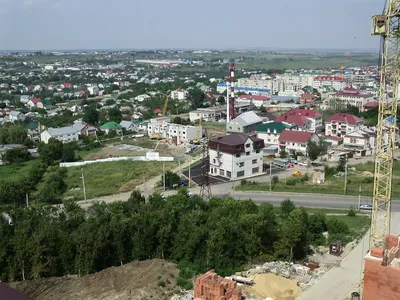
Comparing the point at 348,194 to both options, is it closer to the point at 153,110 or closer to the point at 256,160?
the point at 256,160

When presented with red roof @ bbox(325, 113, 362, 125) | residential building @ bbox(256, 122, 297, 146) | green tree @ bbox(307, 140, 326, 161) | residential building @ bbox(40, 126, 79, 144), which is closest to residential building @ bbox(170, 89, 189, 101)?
residential building @ bbox(40, 126, 79, 144)

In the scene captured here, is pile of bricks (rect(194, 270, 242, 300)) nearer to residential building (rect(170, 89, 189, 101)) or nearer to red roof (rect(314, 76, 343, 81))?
residential building (rect(170, 89, 189, 101))

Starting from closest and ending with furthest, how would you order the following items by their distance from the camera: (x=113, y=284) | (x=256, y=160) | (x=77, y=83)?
(x=113, y=284) < (x=256, y=160) < (x=77, y=83)

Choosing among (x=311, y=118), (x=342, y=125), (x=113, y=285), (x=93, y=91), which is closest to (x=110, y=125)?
(x=311, y=118)

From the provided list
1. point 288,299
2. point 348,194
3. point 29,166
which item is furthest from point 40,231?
point 29,166

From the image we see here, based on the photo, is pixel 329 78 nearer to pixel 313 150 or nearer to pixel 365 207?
pixel 313 150

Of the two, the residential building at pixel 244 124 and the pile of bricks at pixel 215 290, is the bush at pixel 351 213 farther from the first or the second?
the residential building at pixel 244 124

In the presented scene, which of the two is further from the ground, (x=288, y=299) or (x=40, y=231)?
(x=40, y=231)

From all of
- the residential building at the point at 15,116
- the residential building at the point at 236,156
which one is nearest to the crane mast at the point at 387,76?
the residential building at the point at 236,156
